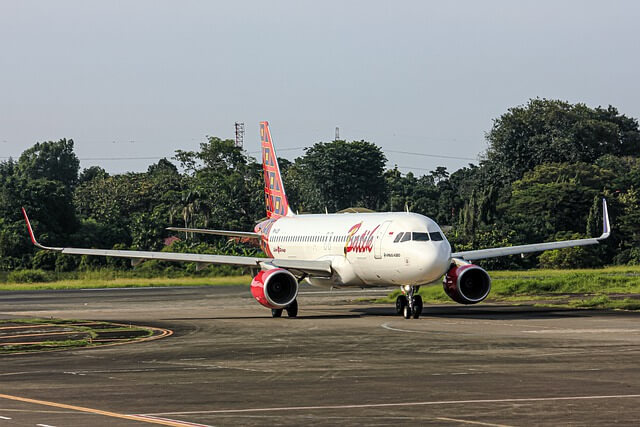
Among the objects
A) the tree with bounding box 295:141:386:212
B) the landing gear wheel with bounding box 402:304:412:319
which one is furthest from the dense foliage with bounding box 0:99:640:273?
the landing gear wheel with bounding box 402:304:412:319

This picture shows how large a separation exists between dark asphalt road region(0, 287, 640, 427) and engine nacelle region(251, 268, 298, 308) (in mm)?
905

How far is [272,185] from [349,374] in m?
32.7

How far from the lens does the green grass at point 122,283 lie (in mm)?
72375

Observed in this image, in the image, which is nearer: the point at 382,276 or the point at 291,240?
the point at 382,276

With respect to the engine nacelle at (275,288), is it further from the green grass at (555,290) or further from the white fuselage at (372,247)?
the green grass at (555,290)

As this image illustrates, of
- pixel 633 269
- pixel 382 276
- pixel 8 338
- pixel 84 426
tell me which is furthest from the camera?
pixel 633 269

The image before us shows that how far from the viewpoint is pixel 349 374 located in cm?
2069

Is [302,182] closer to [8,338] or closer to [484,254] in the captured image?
[484,254]

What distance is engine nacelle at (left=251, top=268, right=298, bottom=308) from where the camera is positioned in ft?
125

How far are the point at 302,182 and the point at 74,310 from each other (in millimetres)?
97998

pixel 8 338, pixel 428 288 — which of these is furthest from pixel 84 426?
pixel 428 288

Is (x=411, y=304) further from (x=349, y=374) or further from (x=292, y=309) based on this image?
(x=349, y=374)

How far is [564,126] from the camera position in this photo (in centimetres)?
13575

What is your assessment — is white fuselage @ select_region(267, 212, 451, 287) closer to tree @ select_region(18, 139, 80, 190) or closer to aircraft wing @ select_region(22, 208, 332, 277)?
aircraft wing @ select_region(22, 208, 332, 277)
